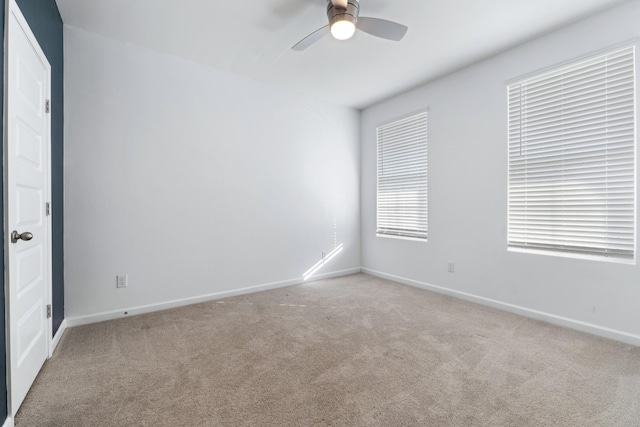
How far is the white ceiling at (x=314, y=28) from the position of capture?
2.40m

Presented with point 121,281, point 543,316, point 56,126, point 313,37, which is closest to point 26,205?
point 56,126

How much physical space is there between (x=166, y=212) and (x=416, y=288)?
3172mm

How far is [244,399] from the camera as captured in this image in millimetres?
1696

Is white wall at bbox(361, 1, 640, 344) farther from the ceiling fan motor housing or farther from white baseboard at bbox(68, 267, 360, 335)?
the ceiling fan motor housing

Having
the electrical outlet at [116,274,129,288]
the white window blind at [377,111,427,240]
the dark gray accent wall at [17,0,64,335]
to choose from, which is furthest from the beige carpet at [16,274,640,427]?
the white window blind at [377,111,427,240]

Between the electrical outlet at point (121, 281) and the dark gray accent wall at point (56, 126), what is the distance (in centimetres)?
41

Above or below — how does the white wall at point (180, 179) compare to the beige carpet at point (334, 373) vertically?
above

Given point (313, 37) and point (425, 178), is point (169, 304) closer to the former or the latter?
point (313, 37)

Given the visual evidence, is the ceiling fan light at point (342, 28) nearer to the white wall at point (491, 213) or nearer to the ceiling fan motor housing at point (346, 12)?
the ceiling fan motor housing at point (346, 12)

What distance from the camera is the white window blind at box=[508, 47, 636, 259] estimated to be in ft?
7.93

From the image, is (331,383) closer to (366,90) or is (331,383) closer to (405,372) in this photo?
(405,372)

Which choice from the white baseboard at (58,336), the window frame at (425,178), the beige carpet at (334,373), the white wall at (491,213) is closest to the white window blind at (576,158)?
the white wall at (491,213)

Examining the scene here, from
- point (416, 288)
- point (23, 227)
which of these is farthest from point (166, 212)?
point (416, 288)

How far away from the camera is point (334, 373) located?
1.96 metres
